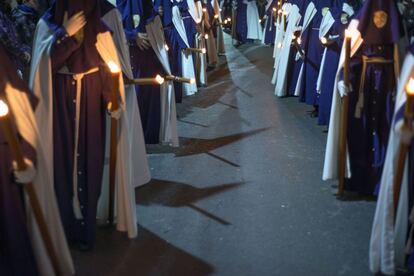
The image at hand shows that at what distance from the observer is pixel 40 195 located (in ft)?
10.2

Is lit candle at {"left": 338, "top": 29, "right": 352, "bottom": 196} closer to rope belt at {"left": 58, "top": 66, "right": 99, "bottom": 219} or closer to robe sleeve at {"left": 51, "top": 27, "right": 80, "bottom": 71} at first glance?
rope belt at {"left": 58, "top": 66, "right": 99, "bottom": 219}

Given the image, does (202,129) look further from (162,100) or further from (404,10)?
(404,10)

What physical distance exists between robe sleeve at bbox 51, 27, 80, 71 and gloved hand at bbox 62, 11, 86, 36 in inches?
1.4

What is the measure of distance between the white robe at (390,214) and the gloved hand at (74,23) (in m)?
2.32

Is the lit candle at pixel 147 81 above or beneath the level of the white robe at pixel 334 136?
above

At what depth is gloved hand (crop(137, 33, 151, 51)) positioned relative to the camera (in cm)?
584

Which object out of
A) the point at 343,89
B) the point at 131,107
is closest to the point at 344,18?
the point at 343,89

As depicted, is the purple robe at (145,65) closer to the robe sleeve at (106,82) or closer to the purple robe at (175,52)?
the purple robe at (175,52)

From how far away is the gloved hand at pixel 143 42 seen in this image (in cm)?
584

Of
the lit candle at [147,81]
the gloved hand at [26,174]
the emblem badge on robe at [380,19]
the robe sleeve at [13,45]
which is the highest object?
the emblem badge on robe at [380,19]

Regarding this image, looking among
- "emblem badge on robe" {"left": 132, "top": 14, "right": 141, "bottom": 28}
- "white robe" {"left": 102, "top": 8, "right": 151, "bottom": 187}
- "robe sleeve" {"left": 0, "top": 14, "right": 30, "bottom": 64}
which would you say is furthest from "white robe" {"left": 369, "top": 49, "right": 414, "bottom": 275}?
"robe sleeve" {"left": 0, "top": 14, "right": 30, "bottom": 64}

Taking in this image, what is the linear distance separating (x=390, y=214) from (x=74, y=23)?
2628mm

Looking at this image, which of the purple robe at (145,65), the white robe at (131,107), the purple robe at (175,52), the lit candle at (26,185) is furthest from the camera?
the purple robe at (175,52)

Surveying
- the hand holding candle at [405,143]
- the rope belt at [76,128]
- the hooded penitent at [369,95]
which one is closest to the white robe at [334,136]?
the hooded penitent at [369,95]
